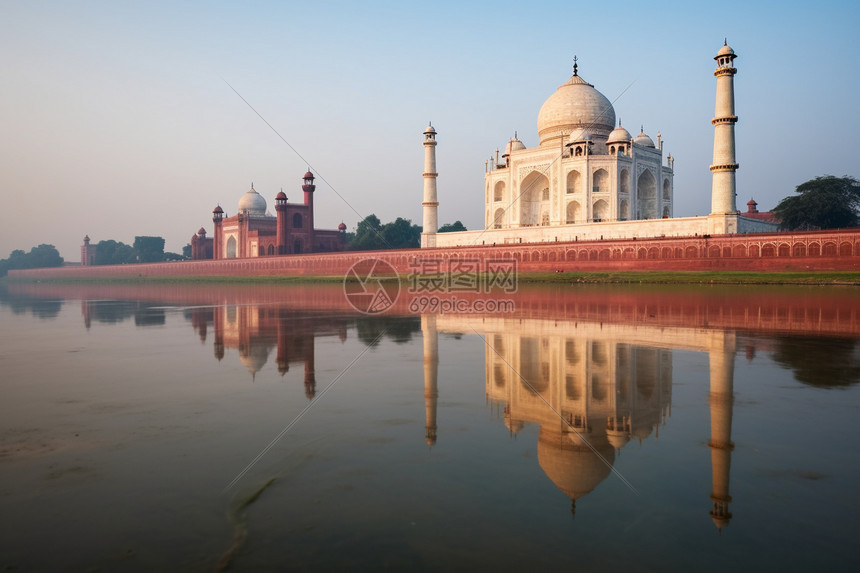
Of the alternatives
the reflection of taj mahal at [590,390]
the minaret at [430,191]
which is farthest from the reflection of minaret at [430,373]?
the minaret at [430,191]

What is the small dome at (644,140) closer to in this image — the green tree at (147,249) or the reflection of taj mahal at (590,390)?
the reflection of taj mahal at (590,390)

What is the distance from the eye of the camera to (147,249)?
249 feet

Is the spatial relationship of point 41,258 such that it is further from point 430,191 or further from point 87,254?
point 430,191

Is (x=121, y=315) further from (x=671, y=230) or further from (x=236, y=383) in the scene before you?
(x=671, y=230)

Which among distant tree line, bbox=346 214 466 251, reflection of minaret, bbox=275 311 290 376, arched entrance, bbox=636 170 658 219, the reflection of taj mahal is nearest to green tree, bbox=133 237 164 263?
distant tree line, bbox=346 214 466 251

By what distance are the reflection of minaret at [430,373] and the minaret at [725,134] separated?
1990cm

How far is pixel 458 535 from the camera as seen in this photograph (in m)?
2.49

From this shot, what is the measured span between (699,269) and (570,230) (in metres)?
7.69

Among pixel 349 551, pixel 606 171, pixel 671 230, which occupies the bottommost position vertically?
pixel 349 551

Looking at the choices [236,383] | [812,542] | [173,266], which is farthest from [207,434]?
[173,266]

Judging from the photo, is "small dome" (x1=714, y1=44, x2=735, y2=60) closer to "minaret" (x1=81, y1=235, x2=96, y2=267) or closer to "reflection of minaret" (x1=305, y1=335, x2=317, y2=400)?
"reflection of minaret" (x1=305, y1=335, x2=317, y2=400)

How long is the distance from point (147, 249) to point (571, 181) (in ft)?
197

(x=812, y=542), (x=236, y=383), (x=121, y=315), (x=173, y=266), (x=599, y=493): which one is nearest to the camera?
(x=812, y=542)

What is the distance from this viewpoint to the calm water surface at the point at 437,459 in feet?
7.84
